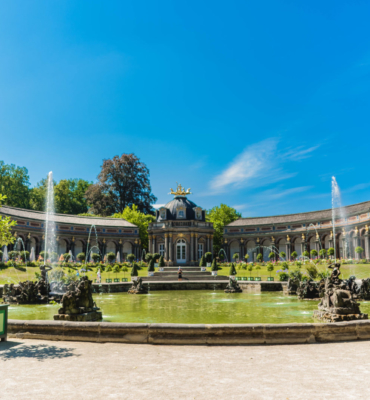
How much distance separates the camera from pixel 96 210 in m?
74.6

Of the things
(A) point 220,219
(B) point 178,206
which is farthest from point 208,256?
(A) point 220,219

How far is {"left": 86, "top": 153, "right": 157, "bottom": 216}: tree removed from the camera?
72625 millimetres

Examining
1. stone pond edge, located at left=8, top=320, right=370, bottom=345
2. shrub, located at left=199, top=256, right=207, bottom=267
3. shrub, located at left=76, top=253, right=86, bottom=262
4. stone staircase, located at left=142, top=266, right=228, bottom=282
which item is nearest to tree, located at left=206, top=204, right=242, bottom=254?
shrub, located at left=199, top=256, right=207, bottom=267

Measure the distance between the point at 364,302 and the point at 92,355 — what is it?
15.8 meters

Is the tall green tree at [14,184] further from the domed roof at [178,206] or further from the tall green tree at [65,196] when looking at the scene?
the domed roof at [178,206]

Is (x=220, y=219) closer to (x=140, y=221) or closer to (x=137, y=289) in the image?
(x=140, y=221)

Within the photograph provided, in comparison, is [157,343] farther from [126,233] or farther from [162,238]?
[126,233]

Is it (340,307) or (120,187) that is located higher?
(120,187)

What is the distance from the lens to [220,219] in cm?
7356

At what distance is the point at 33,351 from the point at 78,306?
3.69 meters

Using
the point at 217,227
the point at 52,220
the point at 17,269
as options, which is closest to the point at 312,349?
the point at 17,269

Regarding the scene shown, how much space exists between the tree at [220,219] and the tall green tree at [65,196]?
1138 inches

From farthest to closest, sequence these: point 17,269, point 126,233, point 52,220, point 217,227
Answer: point 217,227 → point 126,233 → point 52,220 → point 17,269

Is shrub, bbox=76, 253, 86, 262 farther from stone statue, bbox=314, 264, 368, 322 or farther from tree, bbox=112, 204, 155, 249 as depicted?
stone statue, bbox=314, 264, 368, 322
